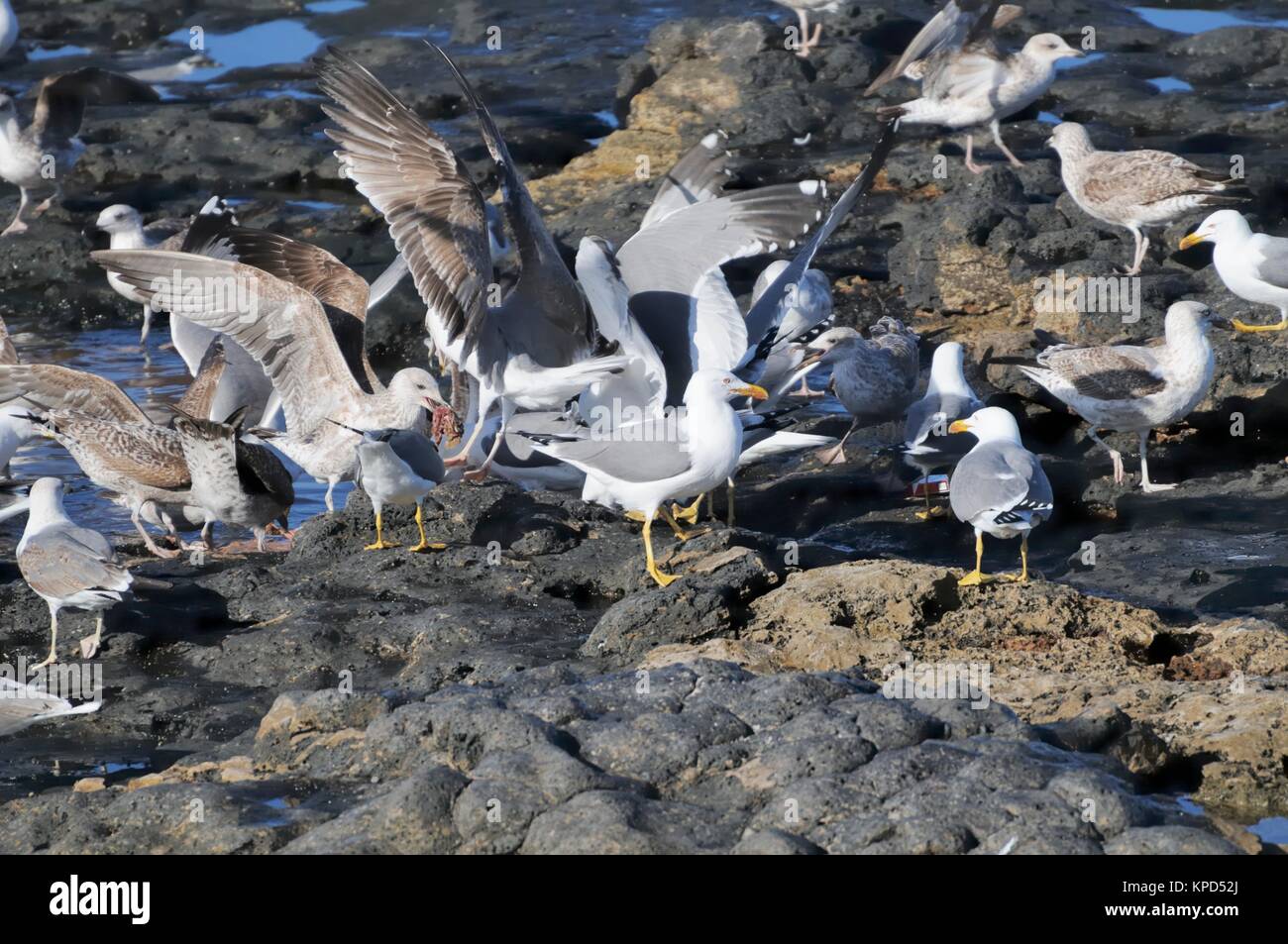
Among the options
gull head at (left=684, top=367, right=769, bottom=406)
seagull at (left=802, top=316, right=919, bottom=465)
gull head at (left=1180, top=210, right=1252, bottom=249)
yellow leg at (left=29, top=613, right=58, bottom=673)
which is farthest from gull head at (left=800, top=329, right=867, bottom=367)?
yellow leg at (left=29, top=613, right=58, bottom=673)

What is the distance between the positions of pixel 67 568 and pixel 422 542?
1623 millimetres

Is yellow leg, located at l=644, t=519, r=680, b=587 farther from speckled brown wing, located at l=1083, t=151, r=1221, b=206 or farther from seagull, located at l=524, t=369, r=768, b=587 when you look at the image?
speckled brown wing, located at l=1083, t=151, r=1221, b=206

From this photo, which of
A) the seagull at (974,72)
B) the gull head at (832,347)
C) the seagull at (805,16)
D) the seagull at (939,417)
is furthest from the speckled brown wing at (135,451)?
the seagull at (805,16)

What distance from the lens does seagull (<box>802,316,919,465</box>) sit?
9.74 m

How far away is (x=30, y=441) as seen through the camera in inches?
449

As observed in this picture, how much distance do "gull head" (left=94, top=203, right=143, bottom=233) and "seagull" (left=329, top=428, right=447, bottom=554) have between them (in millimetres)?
7472

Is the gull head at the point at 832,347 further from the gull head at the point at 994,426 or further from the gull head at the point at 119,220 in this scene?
the gull head at the point at 119,220

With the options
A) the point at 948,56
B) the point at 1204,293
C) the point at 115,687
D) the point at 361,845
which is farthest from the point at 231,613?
the point at 948,56

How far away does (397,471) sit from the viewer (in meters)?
7.78

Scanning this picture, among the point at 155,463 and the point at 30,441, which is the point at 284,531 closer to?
the point at 155,463

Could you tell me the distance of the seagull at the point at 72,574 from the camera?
706 centimetres

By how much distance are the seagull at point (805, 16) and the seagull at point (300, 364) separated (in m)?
10.00

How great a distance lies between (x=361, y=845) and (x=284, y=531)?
4.79 metres

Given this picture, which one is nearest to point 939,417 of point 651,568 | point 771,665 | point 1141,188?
point 651,568
